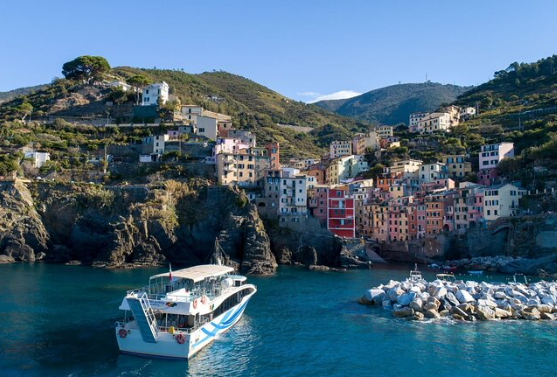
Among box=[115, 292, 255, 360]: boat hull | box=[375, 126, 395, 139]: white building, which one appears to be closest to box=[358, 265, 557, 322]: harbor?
box=[115, 292, 255, 360]: boat hull

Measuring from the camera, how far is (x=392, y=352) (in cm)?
2847

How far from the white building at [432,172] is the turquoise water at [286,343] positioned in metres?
44.4

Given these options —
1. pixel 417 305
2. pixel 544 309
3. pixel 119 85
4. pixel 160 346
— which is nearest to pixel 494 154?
pixel 544 309

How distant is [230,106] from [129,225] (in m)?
83.4

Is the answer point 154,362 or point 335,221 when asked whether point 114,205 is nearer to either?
point 335,221

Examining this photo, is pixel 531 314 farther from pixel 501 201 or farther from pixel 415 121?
pixel 415 121

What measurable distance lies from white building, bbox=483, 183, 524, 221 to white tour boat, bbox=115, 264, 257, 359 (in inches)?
1860

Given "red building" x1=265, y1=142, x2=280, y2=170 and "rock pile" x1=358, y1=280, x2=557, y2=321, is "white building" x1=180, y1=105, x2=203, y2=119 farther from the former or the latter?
"rock pile" x1=358, y1=280, x2=557, y2=321

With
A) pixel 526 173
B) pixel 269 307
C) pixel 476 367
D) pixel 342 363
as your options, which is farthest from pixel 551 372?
pixel 526 173

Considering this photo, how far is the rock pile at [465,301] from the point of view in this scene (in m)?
36.8

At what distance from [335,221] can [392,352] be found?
1749 inches

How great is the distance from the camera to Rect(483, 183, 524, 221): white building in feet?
222

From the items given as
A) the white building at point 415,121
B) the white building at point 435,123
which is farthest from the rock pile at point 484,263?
the white building at point 415,121

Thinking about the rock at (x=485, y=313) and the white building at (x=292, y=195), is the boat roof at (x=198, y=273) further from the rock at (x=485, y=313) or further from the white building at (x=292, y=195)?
the white building at (x=292, y=195)
